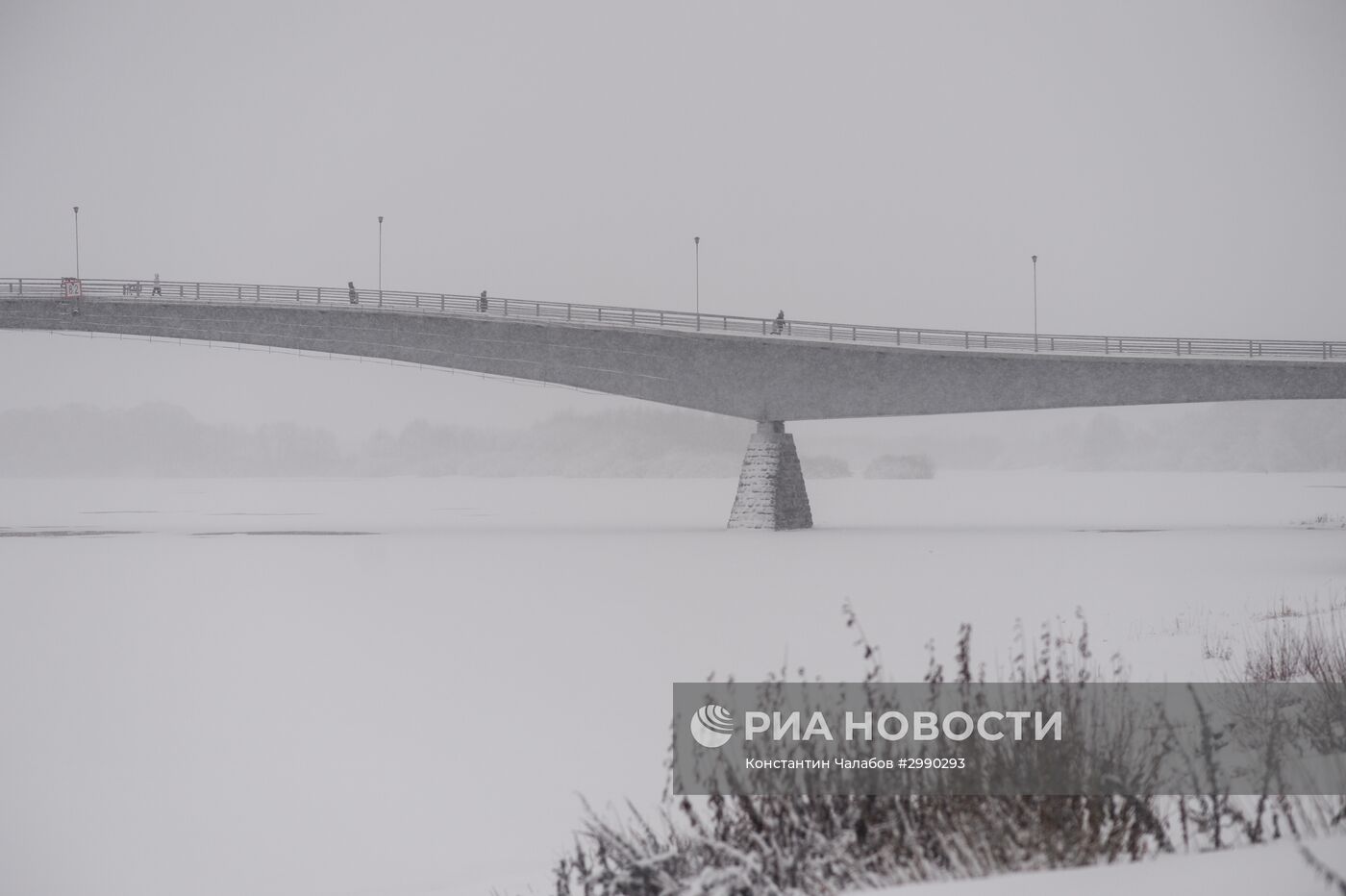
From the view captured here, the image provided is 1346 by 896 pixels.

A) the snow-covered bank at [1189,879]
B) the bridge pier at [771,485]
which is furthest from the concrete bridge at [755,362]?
the snow-covered bank at [1189,879]

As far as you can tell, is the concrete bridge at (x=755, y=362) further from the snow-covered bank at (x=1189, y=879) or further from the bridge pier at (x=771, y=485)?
the snow-covered bank at (x=1189, y=879)

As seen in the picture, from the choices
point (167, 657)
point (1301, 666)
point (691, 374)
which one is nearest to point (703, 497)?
point (691, 374)

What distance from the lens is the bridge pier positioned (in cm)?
5153

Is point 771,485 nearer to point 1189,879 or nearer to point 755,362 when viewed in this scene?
point 755,362

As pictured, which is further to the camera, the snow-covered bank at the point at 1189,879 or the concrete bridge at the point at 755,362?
the concrete bridge at the point at 755,362

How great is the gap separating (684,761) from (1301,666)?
8999mm

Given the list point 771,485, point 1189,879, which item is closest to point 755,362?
point 771,485

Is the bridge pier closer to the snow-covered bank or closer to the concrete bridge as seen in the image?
the concrete bridge

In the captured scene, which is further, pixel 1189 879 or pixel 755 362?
pixel 755 362

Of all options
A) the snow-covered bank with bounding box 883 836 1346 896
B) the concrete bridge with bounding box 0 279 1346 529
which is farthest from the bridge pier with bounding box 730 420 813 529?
the snow-covered bank with bounding box 883 836 1346 896

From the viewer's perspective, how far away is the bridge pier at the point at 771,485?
169 feet

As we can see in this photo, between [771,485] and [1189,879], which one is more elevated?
[771,485]

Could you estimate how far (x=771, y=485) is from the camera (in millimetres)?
52062

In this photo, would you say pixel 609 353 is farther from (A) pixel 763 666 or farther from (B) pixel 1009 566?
(A) pixel 763 666
